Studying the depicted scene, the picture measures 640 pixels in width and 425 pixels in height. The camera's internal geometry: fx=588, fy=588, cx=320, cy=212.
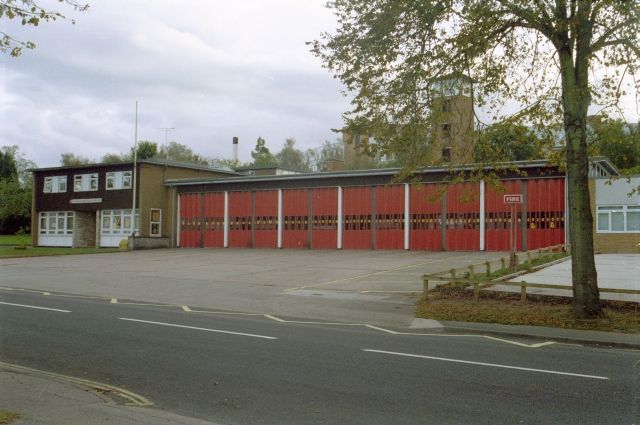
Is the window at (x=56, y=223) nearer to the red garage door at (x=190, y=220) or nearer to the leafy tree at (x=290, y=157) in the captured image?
the red garage door at (x=190, y=220)

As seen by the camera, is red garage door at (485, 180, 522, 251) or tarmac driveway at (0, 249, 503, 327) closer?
tarmac driveway at (0, 249, 503, 327)

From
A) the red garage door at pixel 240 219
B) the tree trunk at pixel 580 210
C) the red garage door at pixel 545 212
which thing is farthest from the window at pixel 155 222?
the tree trunk at pixel 580 210

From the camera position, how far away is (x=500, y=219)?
36.2 meters

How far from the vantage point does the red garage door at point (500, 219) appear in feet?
118

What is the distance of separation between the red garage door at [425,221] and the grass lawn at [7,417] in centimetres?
3381

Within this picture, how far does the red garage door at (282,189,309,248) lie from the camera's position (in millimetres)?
43531

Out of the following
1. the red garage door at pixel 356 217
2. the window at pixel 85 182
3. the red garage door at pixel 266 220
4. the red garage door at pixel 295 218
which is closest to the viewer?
the red garage door at pixel 356 217

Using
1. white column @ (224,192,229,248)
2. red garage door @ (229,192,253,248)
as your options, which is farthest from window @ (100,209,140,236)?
red garage door @ (229,192,253,248)

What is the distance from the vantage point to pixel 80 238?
2109 inches

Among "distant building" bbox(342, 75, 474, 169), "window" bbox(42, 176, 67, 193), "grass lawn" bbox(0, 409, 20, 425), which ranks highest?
"window" bbox(42, 176, 67, 193)

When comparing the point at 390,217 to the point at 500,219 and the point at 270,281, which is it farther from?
the point at 270,281

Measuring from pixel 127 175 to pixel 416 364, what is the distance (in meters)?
45.8

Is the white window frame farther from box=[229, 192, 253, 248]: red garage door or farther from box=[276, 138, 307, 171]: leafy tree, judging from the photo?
box=[276, 138, 307, 171]: leafy tree

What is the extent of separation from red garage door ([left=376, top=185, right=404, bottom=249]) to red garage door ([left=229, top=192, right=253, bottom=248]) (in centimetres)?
1107
